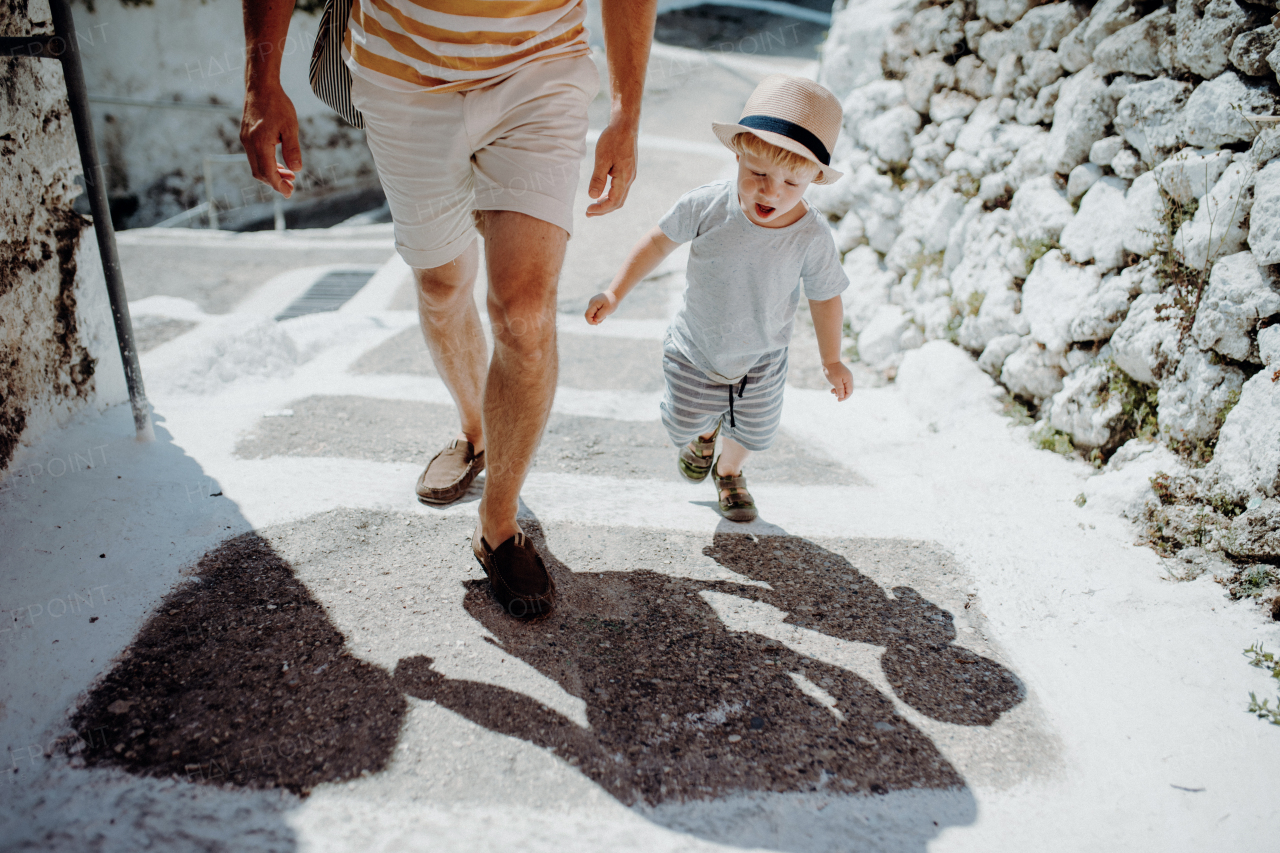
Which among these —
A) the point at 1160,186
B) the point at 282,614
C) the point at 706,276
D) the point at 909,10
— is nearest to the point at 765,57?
the point at 909,10

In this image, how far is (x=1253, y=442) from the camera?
7.68 ft

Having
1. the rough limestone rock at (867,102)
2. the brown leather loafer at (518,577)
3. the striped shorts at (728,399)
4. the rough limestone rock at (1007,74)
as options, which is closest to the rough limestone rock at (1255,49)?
the rough limestone rock at (1007,74)

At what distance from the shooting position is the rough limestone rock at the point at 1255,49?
259 centimetres

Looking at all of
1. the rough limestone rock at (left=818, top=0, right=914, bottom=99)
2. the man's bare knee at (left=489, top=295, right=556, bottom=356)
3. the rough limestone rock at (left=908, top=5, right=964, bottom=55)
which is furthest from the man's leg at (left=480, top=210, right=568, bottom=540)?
the rough limestone rock at (left=818, top=0, right=914, bottom=99)

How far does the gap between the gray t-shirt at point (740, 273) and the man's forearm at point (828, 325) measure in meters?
0.03

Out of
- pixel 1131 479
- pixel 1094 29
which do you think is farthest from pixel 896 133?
pixel 1131 479

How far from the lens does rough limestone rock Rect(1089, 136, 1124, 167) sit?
10.4 feet

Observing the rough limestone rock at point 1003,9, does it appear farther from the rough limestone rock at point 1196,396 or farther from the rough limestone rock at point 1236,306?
the rough limestone rock at point 1196,396

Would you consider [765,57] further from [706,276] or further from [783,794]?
[783,794]

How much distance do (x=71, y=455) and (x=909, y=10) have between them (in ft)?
16.3

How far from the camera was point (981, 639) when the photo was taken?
7.05ft

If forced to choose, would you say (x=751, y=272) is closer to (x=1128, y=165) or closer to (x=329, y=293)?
(x=1128, y=165)

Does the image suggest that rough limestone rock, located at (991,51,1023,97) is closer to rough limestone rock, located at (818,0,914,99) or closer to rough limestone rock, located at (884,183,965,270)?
rough limestone rock, located at (884,183,965,270)

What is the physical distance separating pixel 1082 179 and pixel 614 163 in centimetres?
238
